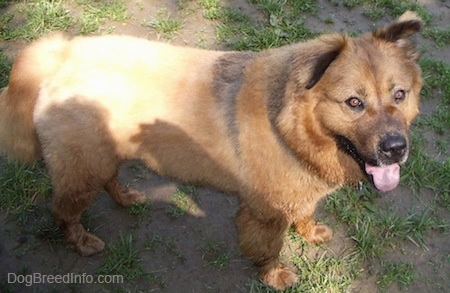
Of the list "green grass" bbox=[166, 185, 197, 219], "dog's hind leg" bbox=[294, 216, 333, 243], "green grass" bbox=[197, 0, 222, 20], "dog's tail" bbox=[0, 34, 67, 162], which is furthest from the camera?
"green grass" bbox=[197, 0, 222, 20]

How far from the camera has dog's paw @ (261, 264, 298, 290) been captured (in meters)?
3.56

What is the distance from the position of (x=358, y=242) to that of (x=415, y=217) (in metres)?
0.58

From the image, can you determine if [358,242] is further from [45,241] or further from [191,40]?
[191,40]

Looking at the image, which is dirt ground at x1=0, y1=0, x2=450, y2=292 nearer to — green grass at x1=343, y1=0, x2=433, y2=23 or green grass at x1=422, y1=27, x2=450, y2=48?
green grass at x1=422, y1=27, x2=450, y2=48

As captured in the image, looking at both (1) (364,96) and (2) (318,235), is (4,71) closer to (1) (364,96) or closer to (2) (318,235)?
(2) (318,235)

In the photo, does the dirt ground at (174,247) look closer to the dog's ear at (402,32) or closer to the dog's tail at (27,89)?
the dog's tail at (27,89)

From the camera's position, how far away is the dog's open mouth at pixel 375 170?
2801 mm

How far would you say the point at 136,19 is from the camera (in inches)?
216

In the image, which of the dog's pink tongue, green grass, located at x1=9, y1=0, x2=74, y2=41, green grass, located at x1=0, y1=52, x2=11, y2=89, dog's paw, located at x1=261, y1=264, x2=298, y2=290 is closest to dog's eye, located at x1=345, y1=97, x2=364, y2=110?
the dog's pink tongue

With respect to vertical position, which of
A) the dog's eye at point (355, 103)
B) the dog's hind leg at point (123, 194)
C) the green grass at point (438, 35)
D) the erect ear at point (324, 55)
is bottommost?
the dog's hind leg at point (123, 194)

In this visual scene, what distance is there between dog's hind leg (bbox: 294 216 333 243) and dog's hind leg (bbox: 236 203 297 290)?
414mm

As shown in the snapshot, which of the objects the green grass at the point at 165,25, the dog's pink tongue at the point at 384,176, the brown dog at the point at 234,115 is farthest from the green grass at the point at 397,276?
the green grass at the point at 165,25

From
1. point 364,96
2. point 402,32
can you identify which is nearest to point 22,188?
point 364,96

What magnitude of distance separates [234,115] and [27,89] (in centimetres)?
138
